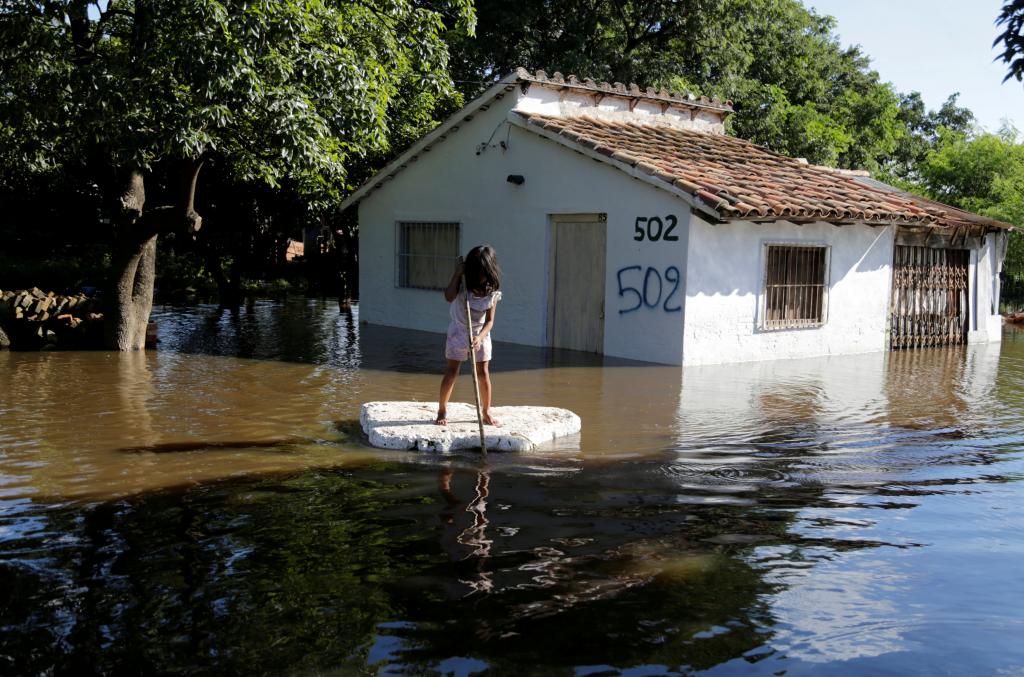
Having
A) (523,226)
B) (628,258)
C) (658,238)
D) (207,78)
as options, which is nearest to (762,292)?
(658,238)

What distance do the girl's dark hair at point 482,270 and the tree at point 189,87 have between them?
4.40m

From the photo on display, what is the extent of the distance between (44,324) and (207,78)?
18.7 ft

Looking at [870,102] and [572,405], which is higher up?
[870,102]

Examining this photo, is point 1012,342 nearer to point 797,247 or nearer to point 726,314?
point 797,247

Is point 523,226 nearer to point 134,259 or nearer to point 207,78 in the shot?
point 134,259

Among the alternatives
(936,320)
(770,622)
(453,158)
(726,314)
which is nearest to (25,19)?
(453,158)

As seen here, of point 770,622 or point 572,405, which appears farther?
point 572,405

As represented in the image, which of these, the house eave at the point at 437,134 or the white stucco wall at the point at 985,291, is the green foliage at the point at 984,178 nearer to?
the white stucco wall at the point at 985,291

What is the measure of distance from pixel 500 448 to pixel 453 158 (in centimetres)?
974

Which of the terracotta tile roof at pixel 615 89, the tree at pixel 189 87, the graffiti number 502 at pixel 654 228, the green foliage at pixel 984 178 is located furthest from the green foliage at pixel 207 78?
the green foliage at pixel 984 178

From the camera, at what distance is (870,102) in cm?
3509

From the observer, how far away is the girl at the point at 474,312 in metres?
7.77

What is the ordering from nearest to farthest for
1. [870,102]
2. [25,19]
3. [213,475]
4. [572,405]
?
[213,475] → [572,405] → [25,19] → [870,102]

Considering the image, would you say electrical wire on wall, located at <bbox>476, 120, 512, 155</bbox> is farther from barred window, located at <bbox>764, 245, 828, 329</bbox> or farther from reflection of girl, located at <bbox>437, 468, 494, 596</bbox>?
reflection of girl, located at <bbox>437, 468, 494, 596</bbox>
